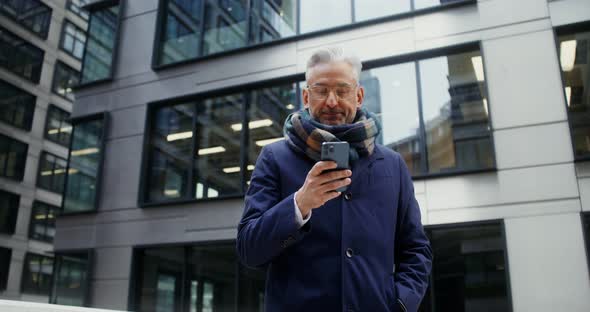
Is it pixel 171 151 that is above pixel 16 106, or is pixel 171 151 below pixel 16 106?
below

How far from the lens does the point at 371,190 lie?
1.84 meters

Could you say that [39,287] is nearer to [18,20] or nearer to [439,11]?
[18,20]

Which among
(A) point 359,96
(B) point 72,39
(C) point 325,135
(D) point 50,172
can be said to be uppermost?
(B) point 72,39

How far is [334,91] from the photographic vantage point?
188 cm

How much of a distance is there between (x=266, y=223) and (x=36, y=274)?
30.5 m

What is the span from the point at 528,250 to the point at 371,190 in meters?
8.14

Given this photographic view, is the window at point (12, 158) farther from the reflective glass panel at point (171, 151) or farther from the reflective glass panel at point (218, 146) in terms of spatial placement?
the reflective glass panel at point (218, 146)

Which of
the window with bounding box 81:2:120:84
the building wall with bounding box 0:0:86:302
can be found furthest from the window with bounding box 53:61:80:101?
the window with bounding box 81:2:120:84

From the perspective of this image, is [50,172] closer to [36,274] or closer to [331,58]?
[36,274]

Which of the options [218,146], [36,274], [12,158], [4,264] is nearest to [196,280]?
[218,146]

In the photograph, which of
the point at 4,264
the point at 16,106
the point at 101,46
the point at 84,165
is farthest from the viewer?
the point at 16,106

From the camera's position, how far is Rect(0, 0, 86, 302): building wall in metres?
26.2

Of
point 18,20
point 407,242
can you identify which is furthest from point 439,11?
point 18,20

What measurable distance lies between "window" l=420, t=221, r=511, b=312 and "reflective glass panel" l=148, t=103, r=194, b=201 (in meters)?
6.08
